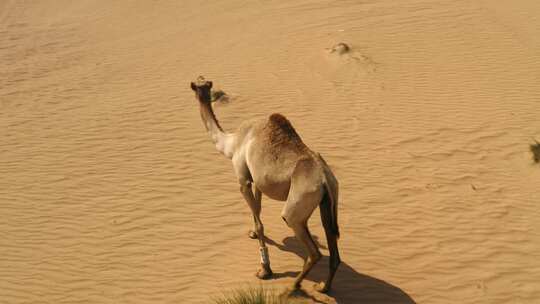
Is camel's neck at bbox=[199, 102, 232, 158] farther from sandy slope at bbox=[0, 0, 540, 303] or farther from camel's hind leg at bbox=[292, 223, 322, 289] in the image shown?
camel's hind leg at bbox=[292, 223, 322, 289]

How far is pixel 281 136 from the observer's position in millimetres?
6000

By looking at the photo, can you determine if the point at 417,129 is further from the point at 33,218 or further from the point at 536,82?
the point at 33,218

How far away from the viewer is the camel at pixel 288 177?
539cm

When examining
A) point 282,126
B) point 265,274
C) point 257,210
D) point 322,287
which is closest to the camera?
point 322,287

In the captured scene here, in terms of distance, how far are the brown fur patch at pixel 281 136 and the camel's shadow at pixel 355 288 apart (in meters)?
1.75

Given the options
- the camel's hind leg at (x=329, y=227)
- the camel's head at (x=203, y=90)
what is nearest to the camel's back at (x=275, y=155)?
the camel's hind leg at (x=329, y=227)

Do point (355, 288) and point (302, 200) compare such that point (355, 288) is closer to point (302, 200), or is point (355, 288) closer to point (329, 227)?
point (329, 227)

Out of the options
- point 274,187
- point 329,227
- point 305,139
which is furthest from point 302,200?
point 305,139

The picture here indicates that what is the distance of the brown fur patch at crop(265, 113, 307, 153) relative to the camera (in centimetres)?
587

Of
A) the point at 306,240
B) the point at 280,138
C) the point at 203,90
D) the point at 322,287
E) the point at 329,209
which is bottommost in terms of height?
the point at 322,287

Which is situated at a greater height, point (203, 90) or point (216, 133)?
point (203, 90)

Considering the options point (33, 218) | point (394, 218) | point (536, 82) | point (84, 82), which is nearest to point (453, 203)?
point (394, 218)

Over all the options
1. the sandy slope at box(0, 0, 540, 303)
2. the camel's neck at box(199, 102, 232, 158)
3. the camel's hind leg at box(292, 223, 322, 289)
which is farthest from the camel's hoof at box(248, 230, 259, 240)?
the camel's hind leg at box(292, 223, 322, 289)

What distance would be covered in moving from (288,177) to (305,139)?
16.2 ft
